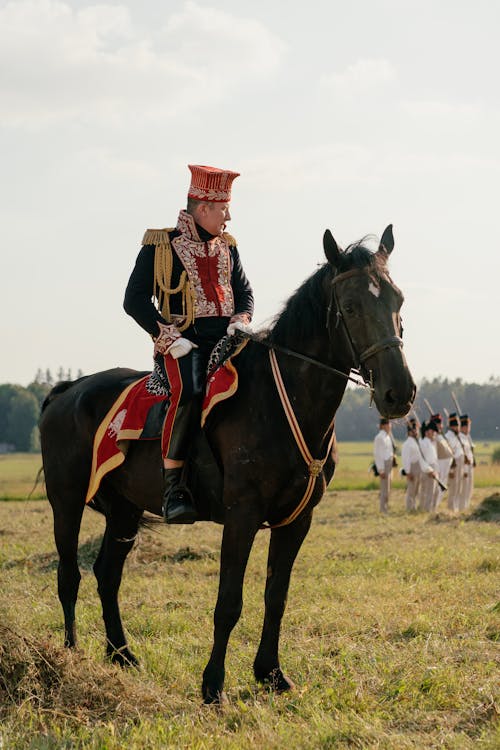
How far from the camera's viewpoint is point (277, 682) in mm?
5902

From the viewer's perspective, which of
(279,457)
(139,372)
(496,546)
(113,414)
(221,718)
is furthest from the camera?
(496,546)

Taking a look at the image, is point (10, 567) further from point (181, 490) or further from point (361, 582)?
point (181, 490)

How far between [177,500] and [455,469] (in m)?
17.0

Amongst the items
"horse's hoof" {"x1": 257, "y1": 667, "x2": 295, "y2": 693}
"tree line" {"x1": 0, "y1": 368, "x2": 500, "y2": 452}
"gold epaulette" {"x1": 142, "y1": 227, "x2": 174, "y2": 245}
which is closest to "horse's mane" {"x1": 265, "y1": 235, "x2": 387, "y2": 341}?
"gold epaulette" {"x1": 142, "y1": 227, "x2": 174, "y2": 245}

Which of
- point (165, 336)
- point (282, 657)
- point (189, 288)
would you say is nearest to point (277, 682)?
point (282, 657)

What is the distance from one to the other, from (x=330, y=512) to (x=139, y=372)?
1409 centimetres

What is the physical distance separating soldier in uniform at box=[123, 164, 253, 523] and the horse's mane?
0.27m

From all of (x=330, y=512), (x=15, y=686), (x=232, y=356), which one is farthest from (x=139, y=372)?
(x=330, y=512)

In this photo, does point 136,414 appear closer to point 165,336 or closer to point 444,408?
point 165,336

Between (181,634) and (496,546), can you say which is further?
(496,546)

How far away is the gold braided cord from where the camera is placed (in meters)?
6.20

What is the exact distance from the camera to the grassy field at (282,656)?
4922 mm

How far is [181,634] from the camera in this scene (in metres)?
7.48

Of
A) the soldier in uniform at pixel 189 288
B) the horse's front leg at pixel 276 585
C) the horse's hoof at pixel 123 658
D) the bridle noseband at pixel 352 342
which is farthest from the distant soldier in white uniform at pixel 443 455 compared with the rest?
the bridle noseband at pixel 352 342
